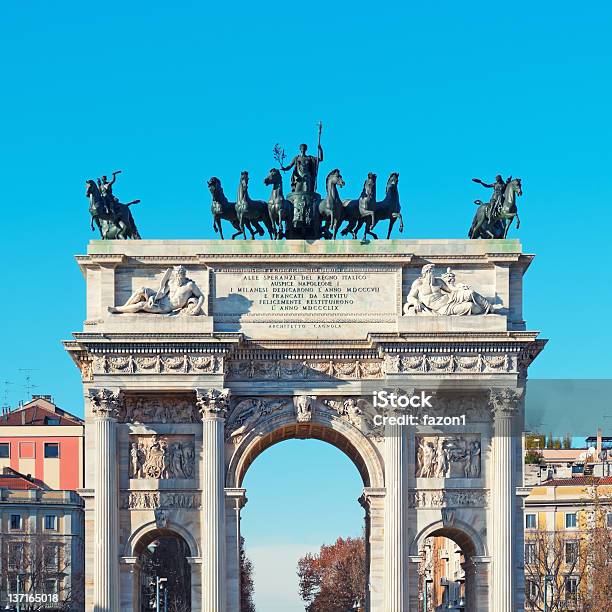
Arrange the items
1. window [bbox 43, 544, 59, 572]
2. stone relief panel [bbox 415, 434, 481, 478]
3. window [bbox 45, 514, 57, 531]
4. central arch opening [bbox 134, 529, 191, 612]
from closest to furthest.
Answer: stone relief panel [bbox 415, 434, 481, 478]
central arch opening [bbox 134, 529, 191, 612]
window [bbox 43, 544, 59, 572]
window [bbox 45, 514, 57, 531]

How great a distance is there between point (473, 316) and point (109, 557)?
1260cm

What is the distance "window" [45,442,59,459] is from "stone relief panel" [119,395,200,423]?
46.4 m

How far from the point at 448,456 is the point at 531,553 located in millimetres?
35806

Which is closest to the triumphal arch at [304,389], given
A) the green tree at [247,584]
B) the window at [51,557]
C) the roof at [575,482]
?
the window at [51,557]

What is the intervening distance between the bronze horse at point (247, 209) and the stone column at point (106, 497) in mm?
6693

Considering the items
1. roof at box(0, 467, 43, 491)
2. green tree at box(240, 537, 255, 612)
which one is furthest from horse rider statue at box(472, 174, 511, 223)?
green tree at box(240, 537, 255, 612)

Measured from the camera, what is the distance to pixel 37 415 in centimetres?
10650

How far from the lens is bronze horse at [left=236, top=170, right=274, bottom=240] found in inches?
2319

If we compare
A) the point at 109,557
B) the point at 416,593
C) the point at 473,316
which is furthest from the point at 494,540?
the point at 109,557

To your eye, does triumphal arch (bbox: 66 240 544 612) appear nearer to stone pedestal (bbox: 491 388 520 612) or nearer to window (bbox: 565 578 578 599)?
stone pedestal (bbox: 491 388 520 612)

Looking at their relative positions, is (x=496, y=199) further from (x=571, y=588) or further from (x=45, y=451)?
(x=45, y=451)

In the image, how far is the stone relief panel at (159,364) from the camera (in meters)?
57.0

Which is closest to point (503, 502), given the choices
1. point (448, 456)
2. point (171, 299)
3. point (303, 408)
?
point (448, 456)

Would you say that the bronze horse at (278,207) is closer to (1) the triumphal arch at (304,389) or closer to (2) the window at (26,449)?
(1) the triumphal arch at (304,389)
